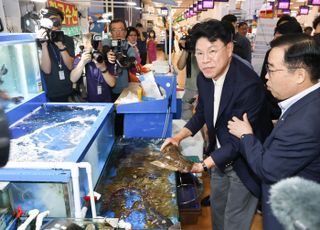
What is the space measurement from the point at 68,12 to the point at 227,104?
20.4ft

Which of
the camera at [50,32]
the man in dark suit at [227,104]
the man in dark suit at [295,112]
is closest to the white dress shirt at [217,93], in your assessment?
the man in dark suit at [227,104]

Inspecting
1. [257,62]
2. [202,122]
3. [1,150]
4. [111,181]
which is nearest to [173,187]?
[111,181]

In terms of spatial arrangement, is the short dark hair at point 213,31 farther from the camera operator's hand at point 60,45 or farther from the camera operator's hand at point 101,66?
the camera operator's hand at point 60,45

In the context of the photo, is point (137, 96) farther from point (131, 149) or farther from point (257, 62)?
point (257, 62)

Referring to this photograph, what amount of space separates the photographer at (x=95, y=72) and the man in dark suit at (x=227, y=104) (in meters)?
1.07

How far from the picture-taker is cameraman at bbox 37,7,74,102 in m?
2.72

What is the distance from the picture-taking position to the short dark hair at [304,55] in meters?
1.18

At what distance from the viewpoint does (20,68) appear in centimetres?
219

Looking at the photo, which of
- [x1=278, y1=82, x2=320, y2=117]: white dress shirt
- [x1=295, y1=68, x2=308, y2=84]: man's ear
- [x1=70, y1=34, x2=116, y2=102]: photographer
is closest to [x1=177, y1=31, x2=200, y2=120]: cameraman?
[x1=70, y1=34, x2=116, y2=102]: photographer

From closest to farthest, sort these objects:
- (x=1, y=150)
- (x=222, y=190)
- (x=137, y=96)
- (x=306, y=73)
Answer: (x=1, y=150) < (x=306, y=73) < (x=222, y=190) < (x=137, y=96)

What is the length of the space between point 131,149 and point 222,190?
83cm

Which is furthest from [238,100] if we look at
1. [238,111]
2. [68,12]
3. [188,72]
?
[68,12]

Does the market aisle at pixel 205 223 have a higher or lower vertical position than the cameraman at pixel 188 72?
lower

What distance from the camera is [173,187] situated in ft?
6.02
